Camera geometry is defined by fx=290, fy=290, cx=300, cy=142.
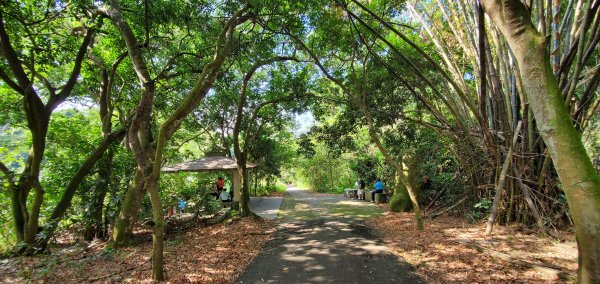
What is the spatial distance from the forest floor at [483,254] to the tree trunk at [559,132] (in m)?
1.81

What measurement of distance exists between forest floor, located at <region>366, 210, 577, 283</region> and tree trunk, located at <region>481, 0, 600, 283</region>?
181cm

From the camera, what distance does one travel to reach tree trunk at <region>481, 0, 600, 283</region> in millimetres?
2246

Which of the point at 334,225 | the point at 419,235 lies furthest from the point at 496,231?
the point at 334,225

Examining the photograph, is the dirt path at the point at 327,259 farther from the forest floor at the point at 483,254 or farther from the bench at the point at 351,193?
the bench at the point at 351,193

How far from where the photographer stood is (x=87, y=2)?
19.3 feet

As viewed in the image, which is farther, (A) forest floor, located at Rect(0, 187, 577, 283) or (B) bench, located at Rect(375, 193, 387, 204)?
(B) bench, located at Rect(375, 193, 387, 204)

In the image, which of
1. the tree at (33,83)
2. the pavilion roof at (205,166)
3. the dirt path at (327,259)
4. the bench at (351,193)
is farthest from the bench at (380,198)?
the tree at (33,83)

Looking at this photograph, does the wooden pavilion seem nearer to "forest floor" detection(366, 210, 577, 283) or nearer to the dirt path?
the dirt path

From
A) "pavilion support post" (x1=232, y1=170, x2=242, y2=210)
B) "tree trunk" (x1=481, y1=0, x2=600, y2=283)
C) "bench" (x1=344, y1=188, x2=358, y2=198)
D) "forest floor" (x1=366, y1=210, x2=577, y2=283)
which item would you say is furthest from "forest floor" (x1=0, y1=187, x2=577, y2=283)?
"bench" (x1=344, y1=188, x2=358, y2=198)

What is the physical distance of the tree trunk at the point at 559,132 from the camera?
2.25 metres

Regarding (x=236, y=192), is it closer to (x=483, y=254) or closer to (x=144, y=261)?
(x=144, y=261)

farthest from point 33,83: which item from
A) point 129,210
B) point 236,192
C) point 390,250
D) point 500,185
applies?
point 500,185

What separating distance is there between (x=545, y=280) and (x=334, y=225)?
540 centimetres

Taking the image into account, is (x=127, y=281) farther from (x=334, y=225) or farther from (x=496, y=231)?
(x=496, y=231)
